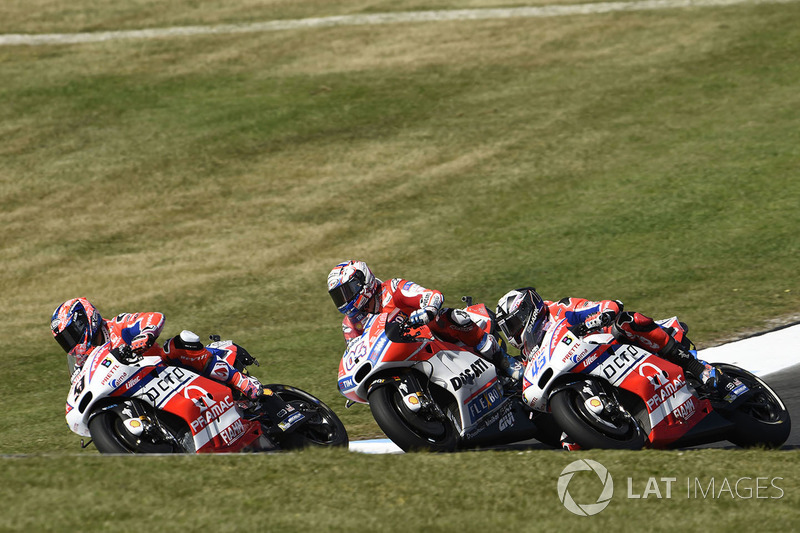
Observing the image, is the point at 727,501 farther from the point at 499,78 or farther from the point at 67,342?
the point at 499,78

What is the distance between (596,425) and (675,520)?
166 centimetres

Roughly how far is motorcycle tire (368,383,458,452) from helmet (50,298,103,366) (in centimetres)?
273

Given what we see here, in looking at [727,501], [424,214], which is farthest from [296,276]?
[727,501]

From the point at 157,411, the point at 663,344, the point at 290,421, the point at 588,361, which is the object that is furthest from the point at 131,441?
the point at 663,344

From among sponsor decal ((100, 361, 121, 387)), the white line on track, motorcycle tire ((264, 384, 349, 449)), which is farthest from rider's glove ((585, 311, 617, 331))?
the white line on track

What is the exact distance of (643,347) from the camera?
9.03 metres

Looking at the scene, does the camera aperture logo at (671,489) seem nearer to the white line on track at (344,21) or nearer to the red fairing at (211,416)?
the red fairing at (211,416)

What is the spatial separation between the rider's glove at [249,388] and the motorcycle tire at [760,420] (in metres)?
4.21

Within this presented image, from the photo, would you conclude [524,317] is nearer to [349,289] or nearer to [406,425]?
[406,425]

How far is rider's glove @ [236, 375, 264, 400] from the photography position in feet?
30.9

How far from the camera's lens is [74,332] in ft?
30.7

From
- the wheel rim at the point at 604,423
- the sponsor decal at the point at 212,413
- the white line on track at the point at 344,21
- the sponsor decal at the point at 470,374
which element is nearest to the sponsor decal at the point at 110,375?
the sponsor decal at the point at 212,413

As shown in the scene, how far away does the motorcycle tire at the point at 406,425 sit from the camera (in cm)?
868

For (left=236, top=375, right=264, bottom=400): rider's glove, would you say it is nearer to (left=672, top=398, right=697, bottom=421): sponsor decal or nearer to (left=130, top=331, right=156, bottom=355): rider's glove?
(left=130, top=331, right=156, bottom=355): rider's glove
